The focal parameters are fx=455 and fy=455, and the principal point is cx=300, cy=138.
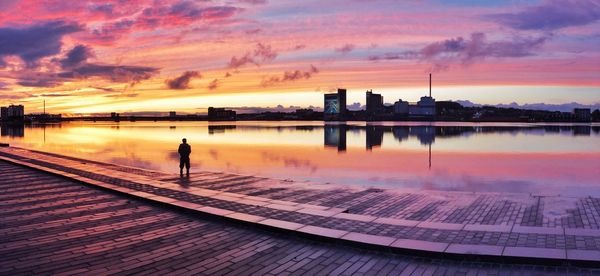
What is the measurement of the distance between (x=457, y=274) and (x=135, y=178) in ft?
47.3

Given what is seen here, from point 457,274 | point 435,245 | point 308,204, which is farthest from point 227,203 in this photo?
point 457,274

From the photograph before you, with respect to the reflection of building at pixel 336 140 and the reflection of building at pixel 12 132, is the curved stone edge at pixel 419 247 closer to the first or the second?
the reflection of building at pixel 336 140

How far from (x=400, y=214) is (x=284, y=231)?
12.7 ft

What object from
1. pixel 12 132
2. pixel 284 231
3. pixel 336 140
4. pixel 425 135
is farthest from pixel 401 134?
pixel 12 132

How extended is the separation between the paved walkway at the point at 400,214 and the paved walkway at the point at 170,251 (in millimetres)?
414

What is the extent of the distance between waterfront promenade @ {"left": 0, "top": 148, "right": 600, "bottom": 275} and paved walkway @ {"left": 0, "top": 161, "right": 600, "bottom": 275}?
21mm

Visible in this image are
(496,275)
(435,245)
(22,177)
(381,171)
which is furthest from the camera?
(381,171)

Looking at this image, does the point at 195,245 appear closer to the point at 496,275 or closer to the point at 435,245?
the point at 435,245

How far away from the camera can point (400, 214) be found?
12.3 meters

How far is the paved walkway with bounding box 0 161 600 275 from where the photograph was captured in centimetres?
764

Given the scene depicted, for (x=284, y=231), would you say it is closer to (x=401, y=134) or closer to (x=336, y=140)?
(x=336, y=140)

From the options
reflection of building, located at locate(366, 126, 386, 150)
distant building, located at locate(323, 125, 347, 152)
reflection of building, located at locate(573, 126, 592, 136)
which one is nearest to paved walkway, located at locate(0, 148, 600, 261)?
distant building, located at locate(323, 125, 347, 152)

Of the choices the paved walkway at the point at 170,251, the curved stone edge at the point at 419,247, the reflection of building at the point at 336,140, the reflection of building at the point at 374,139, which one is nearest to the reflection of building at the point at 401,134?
the reflection of building at the point at 374,139

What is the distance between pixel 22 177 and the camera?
20219 millimetres
